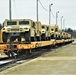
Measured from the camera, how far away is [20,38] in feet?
92.2

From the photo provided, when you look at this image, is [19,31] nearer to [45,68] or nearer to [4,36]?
[4,36]

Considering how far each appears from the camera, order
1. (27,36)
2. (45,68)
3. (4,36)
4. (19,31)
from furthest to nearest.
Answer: (4,36), (27,36), (19,31), (45,68)

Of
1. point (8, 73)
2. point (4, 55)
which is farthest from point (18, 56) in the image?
point (8, 73)

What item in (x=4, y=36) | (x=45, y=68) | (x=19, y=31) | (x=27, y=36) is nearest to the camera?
(x=45, y=68)

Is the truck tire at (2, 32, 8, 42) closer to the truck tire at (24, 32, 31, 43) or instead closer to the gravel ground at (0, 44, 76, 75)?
the truck tire at (24, 32, 31, 43)

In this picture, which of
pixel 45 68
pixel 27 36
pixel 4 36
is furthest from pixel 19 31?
pixel 45 68

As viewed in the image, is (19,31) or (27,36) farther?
(27,36)

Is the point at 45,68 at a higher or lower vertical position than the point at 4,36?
lower

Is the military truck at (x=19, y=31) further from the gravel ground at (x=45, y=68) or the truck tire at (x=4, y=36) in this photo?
the gravel ground at (x=45, y=68)

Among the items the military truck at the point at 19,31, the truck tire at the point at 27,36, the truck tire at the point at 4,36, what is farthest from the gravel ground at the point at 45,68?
the truck tire at the point at 4,36

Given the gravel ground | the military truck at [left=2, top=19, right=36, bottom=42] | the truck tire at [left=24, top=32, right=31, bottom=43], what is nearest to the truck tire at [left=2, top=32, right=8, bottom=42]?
the military truck at [left=2, top=19, right=36, bottom=42]

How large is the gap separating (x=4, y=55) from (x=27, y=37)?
7.78ft

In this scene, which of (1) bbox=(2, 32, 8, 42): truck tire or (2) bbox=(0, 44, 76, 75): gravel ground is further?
(1) bbox=(2, 32, 8, 42): truck tire

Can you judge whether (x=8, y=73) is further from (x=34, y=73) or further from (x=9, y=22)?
(x=9, y=22)
